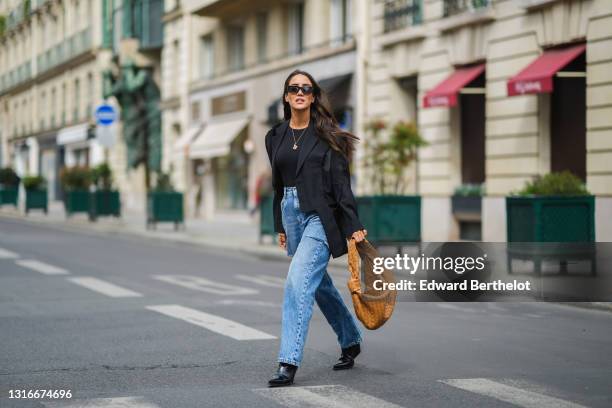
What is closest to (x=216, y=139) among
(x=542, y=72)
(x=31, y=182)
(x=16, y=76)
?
(x=31, y=182)

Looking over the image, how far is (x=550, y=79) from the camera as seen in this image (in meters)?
18.0

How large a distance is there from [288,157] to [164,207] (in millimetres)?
21018

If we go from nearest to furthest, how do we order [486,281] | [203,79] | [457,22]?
1. [486,281]
2. [457,22]
3. [203,79]

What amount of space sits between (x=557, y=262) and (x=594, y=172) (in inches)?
239

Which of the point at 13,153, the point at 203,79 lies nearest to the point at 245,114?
the point at 203,79

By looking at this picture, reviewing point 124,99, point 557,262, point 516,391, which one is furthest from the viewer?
point 124,99

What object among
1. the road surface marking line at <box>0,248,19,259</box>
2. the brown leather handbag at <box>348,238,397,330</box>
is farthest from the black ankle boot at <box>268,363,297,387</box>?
the road surface marking line at <box>0,248,19,259</box>

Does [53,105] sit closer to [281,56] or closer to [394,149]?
[281,56]

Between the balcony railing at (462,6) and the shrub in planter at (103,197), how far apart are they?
42.1 ft

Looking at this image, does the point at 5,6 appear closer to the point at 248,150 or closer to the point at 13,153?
the point at 13,153

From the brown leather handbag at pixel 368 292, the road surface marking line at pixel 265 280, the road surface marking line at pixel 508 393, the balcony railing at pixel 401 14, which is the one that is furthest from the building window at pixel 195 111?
the road surface marking line at pixel 508 393

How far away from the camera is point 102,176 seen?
32125 mm

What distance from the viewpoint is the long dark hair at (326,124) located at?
6.71 meters

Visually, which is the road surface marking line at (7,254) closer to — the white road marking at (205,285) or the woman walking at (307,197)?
the white road marking at (205,285)
